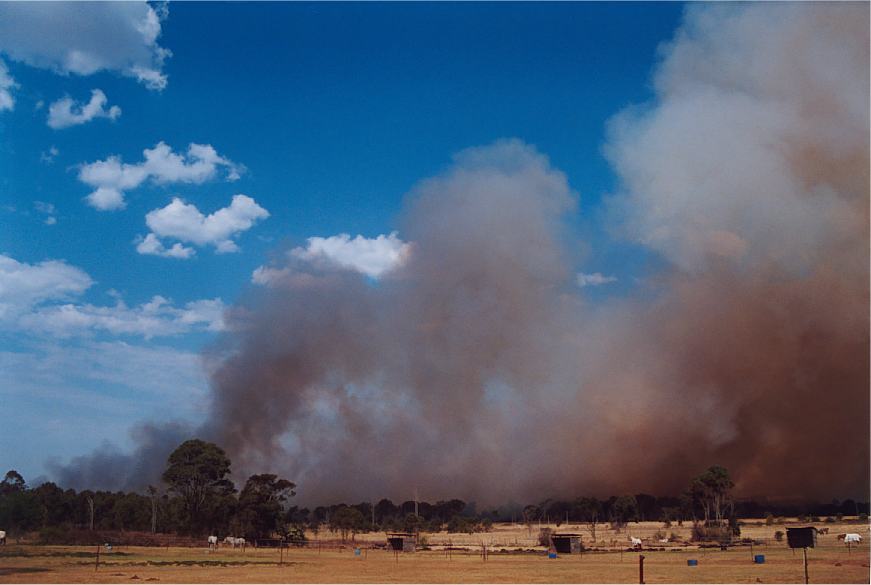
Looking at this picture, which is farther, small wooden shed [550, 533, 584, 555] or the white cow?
the white cow

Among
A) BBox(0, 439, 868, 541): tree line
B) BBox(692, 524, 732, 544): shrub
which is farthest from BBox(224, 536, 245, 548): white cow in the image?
BBox(692, 524, 732, 544): shrub

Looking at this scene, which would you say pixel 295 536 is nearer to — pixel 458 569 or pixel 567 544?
pixel 567 544

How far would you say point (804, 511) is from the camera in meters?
192

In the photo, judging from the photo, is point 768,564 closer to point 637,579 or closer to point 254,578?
point 637,579

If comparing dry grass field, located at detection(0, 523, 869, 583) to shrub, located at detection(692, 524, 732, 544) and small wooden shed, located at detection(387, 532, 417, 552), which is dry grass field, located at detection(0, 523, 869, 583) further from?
shrub, located at detection(692, 524, 732, 544)

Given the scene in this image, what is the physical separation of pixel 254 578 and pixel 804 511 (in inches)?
7059

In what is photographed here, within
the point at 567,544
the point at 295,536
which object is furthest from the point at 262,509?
the point at 567,544

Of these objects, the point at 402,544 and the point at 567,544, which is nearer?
the point at 567,544

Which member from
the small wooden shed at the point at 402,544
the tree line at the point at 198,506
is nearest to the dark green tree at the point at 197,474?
the tree line at the point at 198,506

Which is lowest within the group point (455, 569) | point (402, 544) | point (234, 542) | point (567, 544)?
point (234, 542)

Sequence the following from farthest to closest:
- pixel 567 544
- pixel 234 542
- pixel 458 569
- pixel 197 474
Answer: pixel 197 474, pixel 234 542, pixel 567 544, pixel 458 569

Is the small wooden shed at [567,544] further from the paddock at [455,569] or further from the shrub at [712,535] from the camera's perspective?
the shrub at [712,535]

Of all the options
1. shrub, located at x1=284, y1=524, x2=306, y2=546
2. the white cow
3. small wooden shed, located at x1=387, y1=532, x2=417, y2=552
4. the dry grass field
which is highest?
→ the dry grass field

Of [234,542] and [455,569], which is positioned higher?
[455,569]
